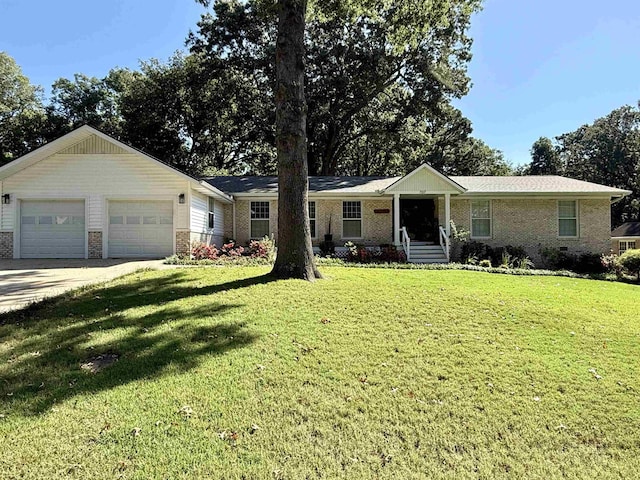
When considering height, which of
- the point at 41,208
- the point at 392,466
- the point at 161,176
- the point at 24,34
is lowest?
the point at 392,466

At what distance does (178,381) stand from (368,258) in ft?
39.0

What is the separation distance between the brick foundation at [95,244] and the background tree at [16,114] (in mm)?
20137

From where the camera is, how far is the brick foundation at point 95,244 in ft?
49.0

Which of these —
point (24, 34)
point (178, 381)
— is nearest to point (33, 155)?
point (24, 34)

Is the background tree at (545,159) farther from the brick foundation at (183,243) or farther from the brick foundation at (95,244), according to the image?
the brick foundation at (95,244)

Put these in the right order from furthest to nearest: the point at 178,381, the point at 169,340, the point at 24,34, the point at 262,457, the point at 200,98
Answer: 1. the point at 200,98
2. the point at 24,34
3. the point at 169,340
4. the point at 178,381
5. the point at 262,457

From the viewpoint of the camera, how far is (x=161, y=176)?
49.1 feet

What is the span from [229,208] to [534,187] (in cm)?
1404

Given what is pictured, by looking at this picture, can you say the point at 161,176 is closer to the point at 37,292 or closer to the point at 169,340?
the point at 37,292

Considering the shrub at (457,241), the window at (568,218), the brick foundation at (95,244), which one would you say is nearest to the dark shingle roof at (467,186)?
the window at (568,218)

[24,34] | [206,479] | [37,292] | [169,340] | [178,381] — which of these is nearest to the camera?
[206,479]

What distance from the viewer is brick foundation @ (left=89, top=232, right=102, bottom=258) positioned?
1492cm

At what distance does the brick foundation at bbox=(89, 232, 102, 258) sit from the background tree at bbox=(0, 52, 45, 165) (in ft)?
66.1

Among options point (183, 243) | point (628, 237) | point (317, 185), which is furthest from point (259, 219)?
point (628, 237)
